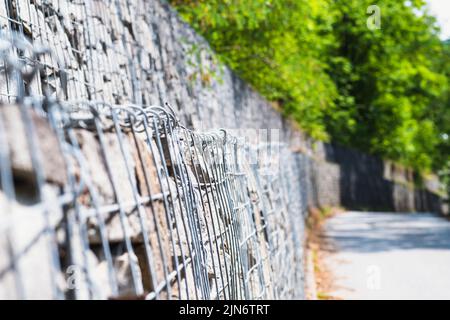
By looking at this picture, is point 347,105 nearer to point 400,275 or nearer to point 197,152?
point 400,275

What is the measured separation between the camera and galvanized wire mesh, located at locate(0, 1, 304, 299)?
1646 mm

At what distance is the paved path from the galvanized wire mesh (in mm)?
4539

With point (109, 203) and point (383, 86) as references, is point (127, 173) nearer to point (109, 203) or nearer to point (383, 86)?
point (109, 203)

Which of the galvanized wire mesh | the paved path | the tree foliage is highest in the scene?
the tree foliage

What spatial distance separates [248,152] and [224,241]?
170 centimetres

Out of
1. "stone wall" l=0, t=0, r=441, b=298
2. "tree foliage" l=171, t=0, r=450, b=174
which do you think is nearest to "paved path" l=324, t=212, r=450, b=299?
"stone wall" l=0, t=0, r=441, b=298

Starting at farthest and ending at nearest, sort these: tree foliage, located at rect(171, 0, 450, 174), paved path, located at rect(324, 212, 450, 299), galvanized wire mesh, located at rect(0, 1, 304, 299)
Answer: tree foliage, located at rect(171, 0, 450, 174), paved path, located at rect(324, 212, 450, 299), galvanized wire mesh, located at rect(0, 1, 304, 299)

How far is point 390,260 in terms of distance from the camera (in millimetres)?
11086

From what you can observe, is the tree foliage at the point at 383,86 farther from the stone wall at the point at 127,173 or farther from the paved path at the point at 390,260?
the stone wall at the point at 127,173

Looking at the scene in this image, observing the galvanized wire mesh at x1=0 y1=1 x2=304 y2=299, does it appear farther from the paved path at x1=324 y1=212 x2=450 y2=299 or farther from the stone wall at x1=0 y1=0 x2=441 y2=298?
the paved path at x1=324 y1=212 x2=450 y2=299

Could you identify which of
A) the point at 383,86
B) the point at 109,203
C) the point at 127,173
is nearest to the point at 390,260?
the point at 127,173

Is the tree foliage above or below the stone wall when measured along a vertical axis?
above

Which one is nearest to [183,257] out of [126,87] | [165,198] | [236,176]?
[165,198]
